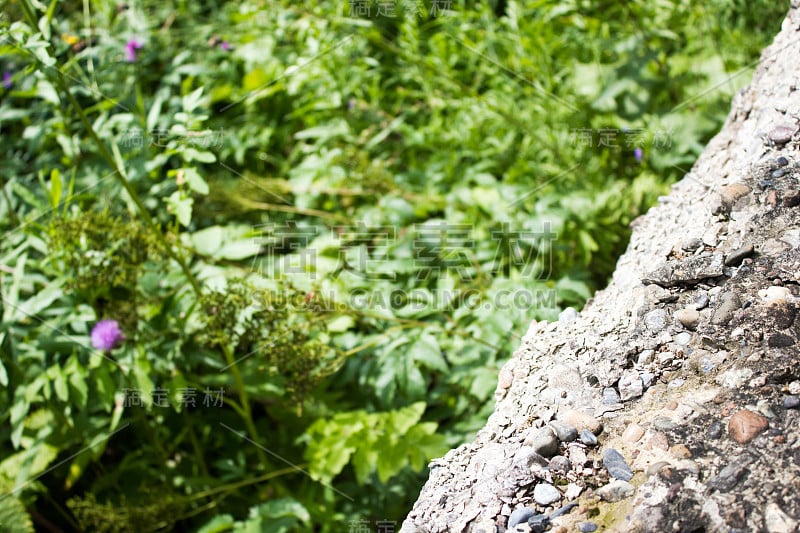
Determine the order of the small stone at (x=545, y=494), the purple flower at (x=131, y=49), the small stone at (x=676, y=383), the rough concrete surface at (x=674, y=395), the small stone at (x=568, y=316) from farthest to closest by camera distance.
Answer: the purple flower at (x=131, y=49)
the small stone at (x=568, y=316)
the small stone at (x=676, y=383)
the small stone at (x=545, y=494)
the rough concrete surface at (x=674, y=395)

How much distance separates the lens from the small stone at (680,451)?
1243 mm

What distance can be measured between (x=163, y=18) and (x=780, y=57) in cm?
343

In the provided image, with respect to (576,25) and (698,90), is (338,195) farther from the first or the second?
(698,90)

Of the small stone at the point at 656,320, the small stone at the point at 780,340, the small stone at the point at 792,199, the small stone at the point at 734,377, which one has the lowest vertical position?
the small stone at the point at 656,320

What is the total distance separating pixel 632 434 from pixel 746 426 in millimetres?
188

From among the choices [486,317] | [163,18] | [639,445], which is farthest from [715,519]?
[163,18]

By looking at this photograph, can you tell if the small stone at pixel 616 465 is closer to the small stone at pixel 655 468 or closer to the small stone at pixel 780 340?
the small stone at pixel 655 468

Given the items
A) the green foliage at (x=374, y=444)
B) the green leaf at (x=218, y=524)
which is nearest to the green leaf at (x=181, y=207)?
the green foliage at (x=374, y=444)

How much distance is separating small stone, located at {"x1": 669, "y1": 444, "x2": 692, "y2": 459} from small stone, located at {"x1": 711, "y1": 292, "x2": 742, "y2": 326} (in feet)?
1.00

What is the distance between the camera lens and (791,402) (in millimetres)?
1250

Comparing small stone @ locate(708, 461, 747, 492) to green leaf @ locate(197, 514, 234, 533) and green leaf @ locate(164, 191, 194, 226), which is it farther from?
green leaf @ locate(197, 514, 234, 533)

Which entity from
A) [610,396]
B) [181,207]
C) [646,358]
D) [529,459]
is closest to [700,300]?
[646,358]

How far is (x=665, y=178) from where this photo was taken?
317 centimetres

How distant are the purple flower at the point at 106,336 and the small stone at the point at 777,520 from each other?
6.32 feet
